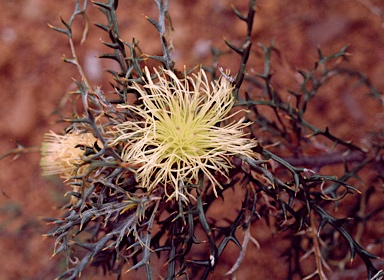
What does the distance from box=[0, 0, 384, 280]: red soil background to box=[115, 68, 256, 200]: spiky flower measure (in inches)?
40.7

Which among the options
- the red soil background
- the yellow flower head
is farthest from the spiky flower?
the red soil background

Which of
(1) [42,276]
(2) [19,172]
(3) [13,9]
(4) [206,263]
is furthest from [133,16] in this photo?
(4) [206,263]

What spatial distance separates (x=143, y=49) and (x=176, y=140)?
134 centimetres

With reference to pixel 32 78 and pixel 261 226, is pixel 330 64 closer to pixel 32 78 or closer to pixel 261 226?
pixel 261 226

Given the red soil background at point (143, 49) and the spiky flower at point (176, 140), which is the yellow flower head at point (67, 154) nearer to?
the spiky flower at point (176, 140)

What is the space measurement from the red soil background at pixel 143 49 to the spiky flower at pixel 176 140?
1.03m

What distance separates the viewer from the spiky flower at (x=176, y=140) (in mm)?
790

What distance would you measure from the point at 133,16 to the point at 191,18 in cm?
28

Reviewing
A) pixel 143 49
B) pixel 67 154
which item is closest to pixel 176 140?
pixel 67 154

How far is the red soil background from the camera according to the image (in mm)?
1899

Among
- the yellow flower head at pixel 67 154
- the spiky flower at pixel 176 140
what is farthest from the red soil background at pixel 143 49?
the spiky flower at pixel 176 140

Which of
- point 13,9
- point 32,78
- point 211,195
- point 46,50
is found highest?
point 13,9

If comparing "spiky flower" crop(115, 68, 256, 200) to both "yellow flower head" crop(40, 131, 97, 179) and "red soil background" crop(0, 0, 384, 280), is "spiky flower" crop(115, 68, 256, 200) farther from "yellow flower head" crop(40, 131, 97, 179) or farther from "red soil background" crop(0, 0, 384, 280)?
"red soil background" crop(0, 0, 384, 280)

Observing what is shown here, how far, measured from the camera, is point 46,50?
215 cm
